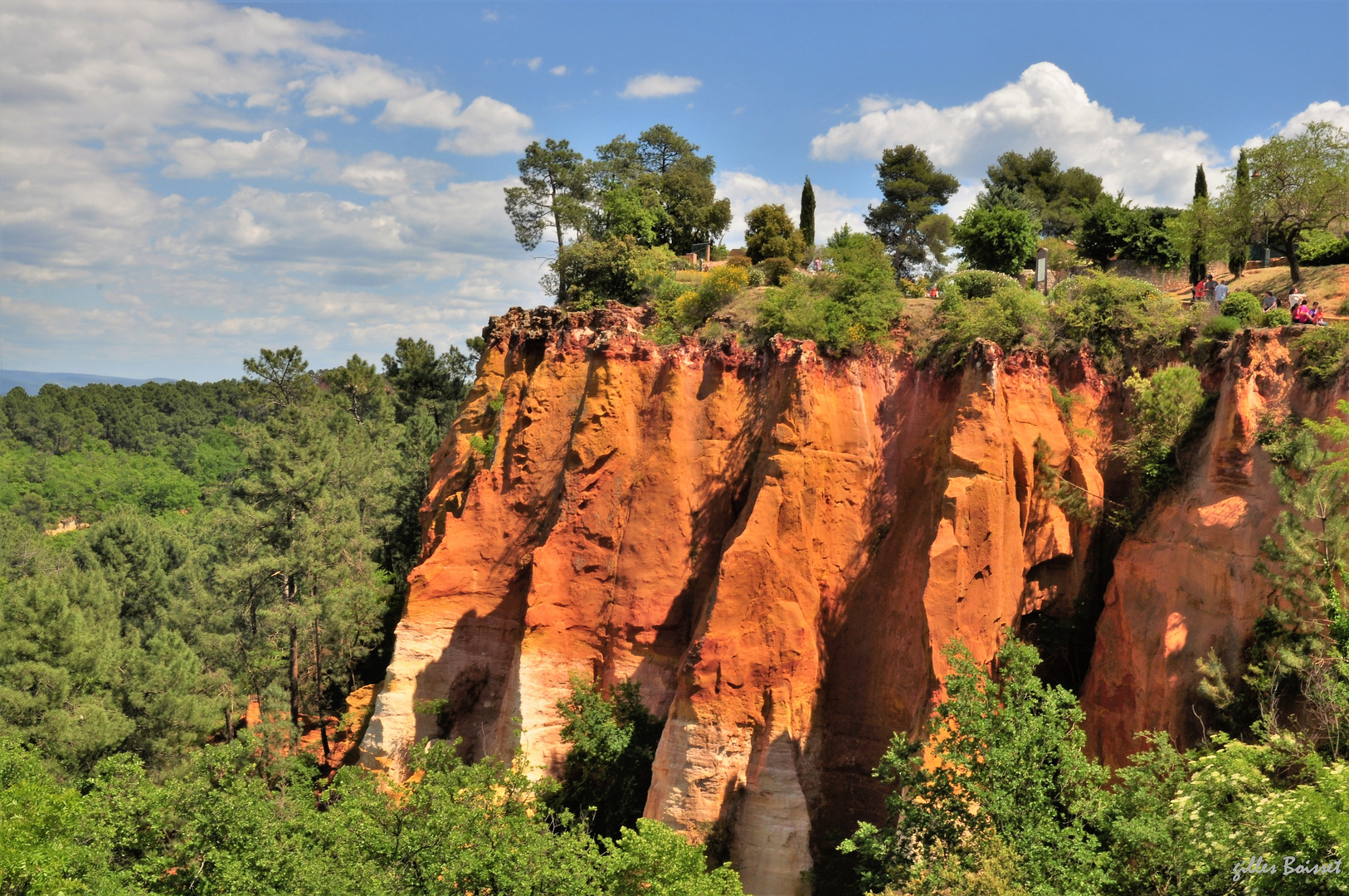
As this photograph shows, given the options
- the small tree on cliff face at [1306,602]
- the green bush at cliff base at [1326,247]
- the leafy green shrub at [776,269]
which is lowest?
the small tree on cliff face at [1306,602]

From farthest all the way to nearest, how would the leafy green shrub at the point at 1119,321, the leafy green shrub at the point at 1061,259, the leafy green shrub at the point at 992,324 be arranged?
the leafy green shrub at the point at 1061,259 < the leafy green shrub at the point at 992,324 < the leafy green shrub at the point at 1119,321

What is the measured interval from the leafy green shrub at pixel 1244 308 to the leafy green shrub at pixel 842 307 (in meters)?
6.82

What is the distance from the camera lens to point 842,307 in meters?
21.9

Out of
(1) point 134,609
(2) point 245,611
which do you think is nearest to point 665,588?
(2) point 245,611

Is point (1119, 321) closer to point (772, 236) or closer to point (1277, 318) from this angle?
point (1277, 318)

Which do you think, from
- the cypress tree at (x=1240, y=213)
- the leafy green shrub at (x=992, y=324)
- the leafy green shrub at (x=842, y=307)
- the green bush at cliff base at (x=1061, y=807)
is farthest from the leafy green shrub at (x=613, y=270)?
the green bush at cliff base at (x=1061, y=807)

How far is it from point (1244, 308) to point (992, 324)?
16.1ft

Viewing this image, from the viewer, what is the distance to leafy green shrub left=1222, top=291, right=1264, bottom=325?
18.7 meters

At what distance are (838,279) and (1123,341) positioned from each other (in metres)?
6.60

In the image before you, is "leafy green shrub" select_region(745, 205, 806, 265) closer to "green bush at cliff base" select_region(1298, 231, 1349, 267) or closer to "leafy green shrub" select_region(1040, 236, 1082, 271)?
"leafy green shrub" select_region(1040, 236, 1082, 271)

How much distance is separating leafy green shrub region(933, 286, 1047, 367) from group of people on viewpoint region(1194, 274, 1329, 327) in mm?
3875

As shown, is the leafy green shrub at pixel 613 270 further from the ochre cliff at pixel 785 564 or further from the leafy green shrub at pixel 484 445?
the leafy green shrub at pixel 484 445

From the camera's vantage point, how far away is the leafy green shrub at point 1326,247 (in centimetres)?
2212

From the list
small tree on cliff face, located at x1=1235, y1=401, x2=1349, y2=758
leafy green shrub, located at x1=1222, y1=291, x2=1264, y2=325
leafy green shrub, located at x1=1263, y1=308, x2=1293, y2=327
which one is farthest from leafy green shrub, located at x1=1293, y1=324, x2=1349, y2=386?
leafy green shrub, located at x1=1222, y1=291, x2=1264, y2=325
